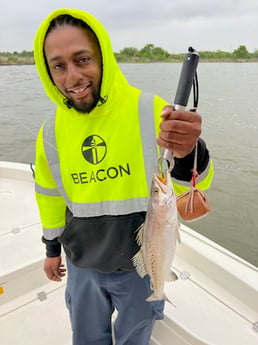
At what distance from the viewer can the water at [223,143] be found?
5.85 metres

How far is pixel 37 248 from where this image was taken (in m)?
2.71

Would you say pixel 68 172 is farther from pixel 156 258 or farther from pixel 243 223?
pixel 243 223

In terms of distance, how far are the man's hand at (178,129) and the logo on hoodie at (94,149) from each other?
1.49ft

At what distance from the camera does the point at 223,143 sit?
10008 millimetres

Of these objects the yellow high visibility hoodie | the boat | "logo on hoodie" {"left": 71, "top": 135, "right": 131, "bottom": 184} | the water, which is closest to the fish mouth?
the yellow high visibility hoodie

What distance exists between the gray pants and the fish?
277 mm

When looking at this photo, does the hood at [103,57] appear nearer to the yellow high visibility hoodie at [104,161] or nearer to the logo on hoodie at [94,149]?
the yellow high visibility hoodie at [104,161]

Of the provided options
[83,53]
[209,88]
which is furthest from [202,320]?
[209,88]

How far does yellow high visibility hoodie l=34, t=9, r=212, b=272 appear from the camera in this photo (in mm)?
1372

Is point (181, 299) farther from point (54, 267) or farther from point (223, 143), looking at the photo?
point (223, 143)

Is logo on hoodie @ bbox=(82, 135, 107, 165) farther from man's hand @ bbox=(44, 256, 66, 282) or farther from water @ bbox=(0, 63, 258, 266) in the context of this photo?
man's hand @ bbox=(44, 256, 66, 282)

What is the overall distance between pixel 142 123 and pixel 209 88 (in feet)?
62.0

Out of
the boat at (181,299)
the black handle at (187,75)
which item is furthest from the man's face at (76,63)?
the boat at (181,299)

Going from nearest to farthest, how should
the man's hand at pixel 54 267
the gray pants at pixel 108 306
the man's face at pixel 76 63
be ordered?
the man's face at pixel 76 63 → the gray pants at pixel 108 306 → the man's hand at pixel 54 267
